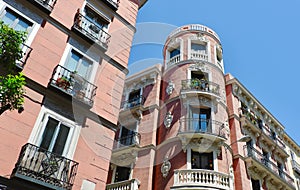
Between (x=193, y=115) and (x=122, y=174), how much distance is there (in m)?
6.80

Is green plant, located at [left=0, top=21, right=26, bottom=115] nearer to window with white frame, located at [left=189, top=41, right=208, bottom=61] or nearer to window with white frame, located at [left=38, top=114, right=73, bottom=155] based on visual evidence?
window with white frame, located at [left=38, top=114, right=73, bottom=155]

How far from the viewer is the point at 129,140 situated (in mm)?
19516

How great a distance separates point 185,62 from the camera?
20.5 meters

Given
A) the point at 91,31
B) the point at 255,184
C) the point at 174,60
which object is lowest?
the point at 255,184

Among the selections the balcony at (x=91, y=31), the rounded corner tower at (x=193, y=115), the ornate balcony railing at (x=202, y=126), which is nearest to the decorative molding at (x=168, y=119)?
the rounded corner tower at (x=193, y=115)

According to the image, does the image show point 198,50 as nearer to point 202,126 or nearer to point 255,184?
point 202,126

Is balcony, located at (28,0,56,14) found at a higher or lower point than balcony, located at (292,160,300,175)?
lower

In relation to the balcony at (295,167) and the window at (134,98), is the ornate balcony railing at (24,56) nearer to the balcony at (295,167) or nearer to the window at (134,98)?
the window at (134,98)

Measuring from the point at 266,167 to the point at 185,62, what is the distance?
410 inches

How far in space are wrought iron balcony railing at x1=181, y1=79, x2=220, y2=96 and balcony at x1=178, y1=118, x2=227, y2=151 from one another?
2.45m

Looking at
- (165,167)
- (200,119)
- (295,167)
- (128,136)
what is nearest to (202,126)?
(200,119)

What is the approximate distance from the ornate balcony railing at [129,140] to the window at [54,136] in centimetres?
1009

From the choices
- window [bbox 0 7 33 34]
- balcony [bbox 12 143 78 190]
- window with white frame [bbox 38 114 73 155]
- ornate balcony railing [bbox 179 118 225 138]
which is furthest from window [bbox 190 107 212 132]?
window [bbox 0 7 33 34]

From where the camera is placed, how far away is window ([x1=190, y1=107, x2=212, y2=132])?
57.0 feet
